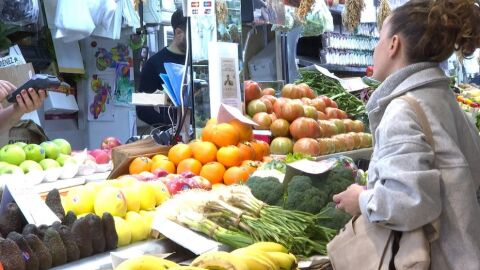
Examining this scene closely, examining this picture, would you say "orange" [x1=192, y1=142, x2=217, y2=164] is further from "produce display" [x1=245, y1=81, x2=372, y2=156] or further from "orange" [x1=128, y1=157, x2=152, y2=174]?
"produce display" [x1=245, y1=81, x2=372, y2=156]

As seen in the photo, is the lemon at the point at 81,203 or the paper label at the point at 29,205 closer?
the paper label at the point at 29,205

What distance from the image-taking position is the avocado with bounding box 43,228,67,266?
7.09 ft

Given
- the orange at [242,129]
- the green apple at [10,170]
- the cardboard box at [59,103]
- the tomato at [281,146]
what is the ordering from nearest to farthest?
the green apple at [10,170] → the orange at [242,129] → the tomato at [281,146] → the cardboard box at [59,103]

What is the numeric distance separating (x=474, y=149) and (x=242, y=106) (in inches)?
90.1

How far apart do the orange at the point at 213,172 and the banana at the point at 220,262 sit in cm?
145

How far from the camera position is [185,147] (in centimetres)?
363

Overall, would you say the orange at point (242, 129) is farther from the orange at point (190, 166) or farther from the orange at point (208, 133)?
the orange at point (190, 166)

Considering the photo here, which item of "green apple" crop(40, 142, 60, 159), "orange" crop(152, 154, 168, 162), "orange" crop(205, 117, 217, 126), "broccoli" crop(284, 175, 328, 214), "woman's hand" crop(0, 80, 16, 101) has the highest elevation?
"woman's hand" crop(0, 80, 16, 101)

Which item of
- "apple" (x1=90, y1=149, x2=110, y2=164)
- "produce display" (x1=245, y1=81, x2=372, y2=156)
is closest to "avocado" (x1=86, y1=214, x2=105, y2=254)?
"apple" (x1=90, y1=149, x2=110, y2=164)

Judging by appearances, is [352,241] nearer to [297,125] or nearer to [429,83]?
[429,83]

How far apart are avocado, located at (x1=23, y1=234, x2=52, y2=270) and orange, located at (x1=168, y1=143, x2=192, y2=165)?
1.52 meters

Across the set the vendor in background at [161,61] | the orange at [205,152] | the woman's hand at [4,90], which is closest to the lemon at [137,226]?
the orange at [205,152]

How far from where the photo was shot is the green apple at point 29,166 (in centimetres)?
341

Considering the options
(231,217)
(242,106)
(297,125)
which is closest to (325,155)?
(297,125)
